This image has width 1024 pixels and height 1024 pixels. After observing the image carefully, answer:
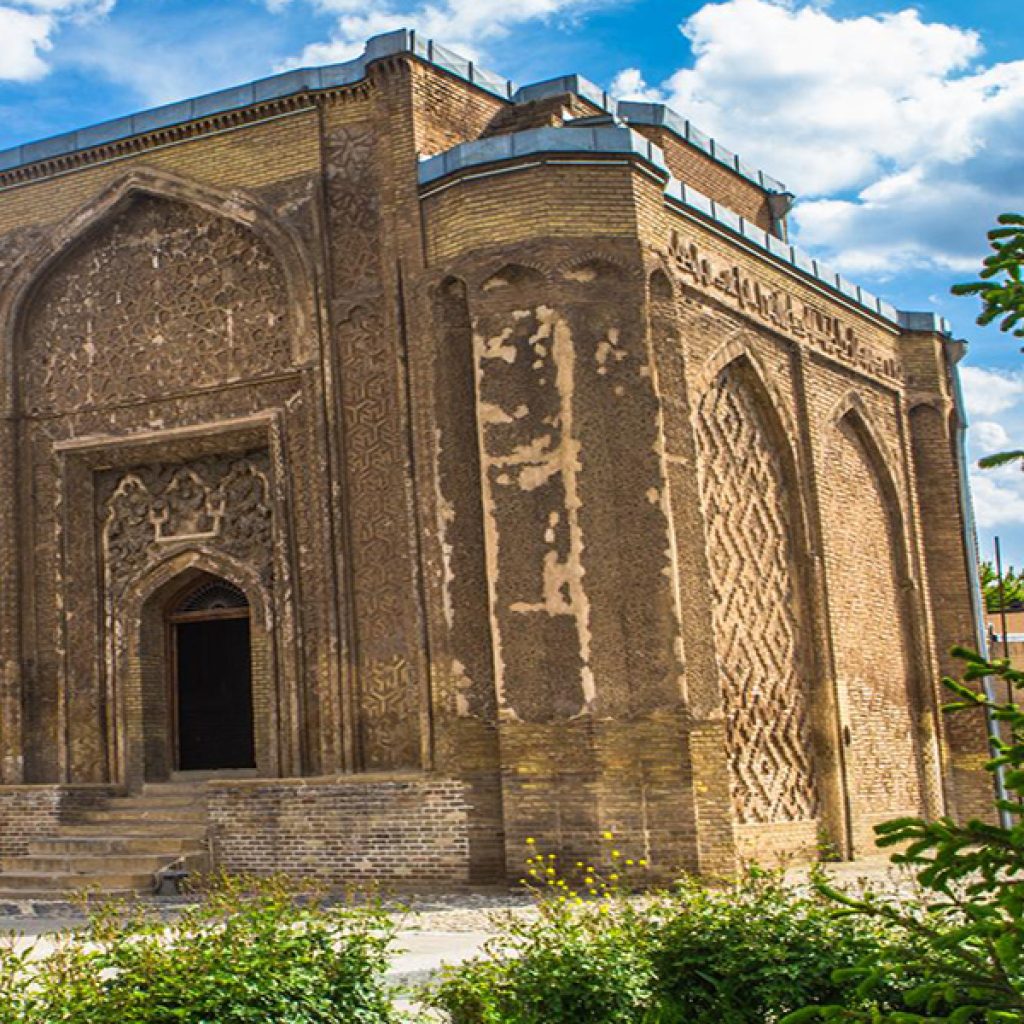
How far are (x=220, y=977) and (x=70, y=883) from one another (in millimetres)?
7912

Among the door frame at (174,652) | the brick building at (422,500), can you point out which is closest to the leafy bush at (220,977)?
the brick building at (422,500)

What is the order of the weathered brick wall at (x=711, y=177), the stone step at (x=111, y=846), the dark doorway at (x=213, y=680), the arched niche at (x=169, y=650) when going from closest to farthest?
1. the stone step at (x=111, y=846)
2. the arched niche at (x=169, y=650)
3. the dark doorway at (x=213, y=680)
4. the weathered brick wall at (x=711, y=177)

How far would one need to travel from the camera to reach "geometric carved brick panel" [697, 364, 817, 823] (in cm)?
1300

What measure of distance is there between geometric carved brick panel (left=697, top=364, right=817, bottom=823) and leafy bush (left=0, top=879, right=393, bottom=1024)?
7.92 m

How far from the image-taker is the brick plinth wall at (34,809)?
1304 cm

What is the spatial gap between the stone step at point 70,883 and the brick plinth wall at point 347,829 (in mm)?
647

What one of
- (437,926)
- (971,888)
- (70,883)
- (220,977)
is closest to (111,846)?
(70,883)

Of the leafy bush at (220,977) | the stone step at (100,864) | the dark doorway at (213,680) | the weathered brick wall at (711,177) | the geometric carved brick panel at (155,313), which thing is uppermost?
the weathered brick wall at (711,177)

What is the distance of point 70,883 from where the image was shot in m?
12.1

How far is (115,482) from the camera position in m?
14.2

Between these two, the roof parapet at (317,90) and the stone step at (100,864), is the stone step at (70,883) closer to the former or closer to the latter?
the stone step at (100,864)

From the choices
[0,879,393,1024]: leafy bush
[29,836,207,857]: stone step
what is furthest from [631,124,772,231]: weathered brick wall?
[0,879,393,1024]: leafy bush

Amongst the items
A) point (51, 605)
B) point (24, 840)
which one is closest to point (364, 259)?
point (51, 605)

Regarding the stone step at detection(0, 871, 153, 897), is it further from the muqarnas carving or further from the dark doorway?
the muqarnas carving
